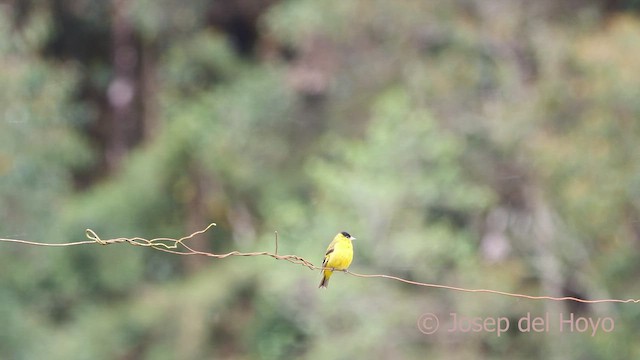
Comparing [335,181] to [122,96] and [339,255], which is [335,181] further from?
[339,255]

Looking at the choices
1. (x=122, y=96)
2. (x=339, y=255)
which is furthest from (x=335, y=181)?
(x=339, y=255)

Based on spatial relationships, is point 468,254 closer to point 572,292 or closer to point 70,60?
point 572,292

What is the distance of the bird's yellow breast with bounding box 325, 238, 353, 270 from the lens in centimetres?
738

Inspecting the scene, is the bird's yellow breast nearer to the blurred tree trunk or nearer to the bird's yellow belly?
the bird's yellow belly

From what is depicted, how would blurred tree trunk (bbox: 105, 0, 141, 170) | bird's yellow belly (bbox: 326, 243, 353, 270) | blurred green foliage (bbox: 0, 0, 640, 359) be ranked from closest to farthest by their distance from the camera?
bird's yellow belly (bbox: 326, 243, 353, 270) < blurred green foliage (bbox: 0, 0, 640, 359) < blurred tree trunk (bbox: 105, 0, 141, 170)

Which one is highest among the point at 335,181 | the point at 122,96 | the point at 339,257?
the point at 122,96

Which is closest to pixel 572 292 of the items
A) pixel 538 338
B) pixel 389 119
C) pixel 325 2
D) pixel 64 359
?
pixel 538 338

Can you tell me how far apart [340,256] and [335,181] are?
7.82m

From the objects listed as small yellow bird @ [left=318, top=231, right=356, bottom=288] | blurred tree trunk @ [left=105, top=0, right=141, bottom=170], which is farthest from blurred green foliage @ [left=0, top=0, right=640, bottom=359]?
small yellow bird @ [left=318, top=231, right=356, bottom=288]

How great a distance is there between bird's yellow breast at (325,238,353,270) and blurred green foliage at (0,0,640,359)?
689cm

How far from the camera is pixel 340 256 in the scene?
738cm

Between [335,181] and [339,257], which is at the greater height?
[335,181]

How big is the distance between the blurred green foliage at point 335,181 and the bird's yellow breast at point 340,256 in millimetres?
6885

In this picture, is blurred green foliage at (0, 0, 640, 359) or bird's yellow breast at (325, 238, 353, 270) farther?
blurred green foliage at (0, 0, 640, 359)
